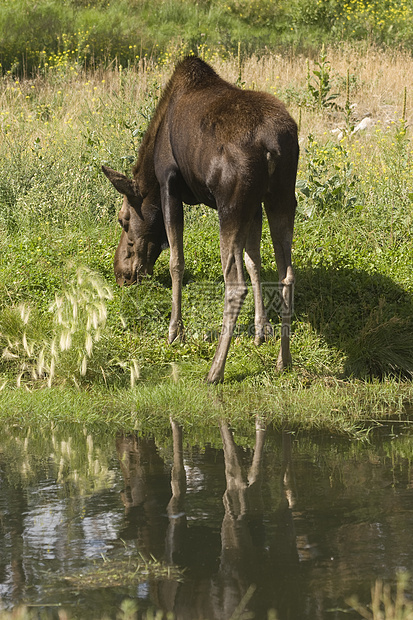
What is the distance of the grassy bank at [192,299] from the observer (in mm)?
6723

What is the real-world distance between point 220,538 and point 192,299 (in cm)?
510

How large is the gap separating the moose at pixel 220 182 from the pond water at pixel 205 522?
173 centimetres

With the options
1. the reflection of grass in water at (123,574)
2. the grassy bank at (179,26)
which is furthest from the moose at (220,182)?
the grassy bank at (179,26)

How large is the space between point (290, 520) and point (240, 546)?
43 cm

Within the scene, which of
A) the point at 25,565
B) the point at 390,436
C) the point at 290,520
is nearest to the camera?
the point at 25,565

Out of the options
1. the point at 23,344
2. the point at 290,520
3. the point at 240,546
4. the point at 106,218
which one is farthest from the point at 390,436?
the point at 106,218

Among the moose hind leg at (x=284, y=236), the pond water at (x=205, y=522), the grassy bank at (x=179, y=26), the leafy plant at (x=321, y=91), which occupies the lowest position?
the pond water at (x=205, y=522)

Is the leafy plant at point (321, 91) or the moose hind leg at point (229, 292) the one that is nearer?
the moose hind leg at point (229, 292)

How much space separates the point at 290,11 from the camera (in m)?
28.0

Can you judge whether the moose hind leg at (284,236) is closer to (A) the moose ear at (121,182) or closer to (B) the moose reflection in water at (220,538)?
(B) the moose reflection in water at (220,538)

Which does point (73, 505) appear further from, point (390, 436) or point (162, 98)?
point (162, 98)

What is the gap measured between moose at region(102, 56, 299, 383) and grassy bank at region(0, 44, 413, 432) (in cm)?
40

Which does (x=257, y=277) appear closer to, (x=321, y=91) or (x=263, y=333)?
(x=263, y=333)

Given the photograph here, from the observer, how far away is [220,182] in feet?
21.8
